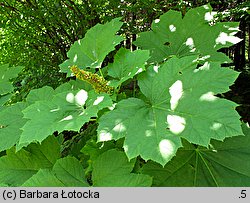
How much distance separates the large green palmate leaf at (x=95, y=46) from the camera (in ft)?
5.67

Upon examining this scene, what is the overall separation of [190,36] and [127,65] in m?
0.47

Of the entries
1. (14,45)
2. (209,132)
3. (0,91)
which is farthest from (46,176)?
(14,45)

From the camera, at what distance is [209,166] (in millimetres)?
1395

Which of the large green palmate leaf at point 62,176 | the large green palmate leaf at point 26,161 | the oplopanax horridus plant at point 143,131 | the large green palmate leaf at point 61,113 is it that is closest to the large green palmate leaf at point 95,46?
the oplopanax horridus plant at point 143,131

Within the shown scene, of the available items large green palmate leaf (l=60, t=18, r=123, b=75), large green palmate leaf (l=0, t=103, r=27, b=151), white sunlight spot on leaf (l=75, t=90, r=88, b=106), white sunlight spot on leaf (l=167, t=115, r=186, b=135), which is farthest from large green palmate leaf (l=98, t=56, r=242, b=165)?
large green palmate leaf (l=0, t=103, r=27, b=151)

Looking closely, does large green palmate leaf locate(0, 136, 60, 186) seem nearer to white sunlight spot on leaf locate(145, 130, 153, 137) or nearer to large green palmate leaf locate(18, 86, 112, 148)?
large green palmate leaf locate(18, 86, 112, 148)

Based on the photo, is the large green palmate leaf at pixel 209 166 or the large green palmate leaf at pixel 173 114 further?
the large green palmate leaf at pixel 209 166

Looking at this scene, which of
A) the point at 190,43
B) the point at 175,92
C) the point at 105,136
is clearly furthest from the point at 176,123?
the point at 190,43

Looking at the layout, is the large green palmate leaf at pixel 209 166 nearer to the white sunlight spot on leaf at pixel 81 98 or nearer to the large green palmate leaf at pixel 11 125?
the white sunlight spot on leaf at pixel 81 98

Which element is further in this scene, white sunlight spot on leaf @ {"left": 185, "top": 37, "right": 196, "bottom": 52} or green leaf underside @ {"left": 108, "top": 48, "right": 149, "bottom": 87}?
white sunlight spot on leaf @ {"left": 185, "top": 37, "right": 196, "bottom": 52}

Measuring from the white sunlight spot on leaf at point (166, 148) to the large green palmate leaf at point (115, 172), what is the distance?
0.19m

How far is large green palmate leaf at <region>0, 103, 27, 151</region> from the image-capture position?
1.49 metres

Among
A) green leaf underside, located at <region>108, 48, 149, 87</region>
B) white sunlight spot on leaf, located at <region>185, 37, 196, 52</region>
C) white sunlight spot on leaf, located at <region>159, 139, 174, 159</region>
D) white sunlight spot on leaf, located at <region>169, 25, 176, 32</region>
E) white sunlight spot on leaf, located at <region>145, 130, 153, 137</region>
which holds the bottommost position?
white sunlight spot on leaf, located at <region>159, 139, 174, 159</region>

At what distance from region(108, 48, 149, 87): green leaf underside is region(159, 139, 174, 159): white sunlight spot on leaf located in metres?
0.39
